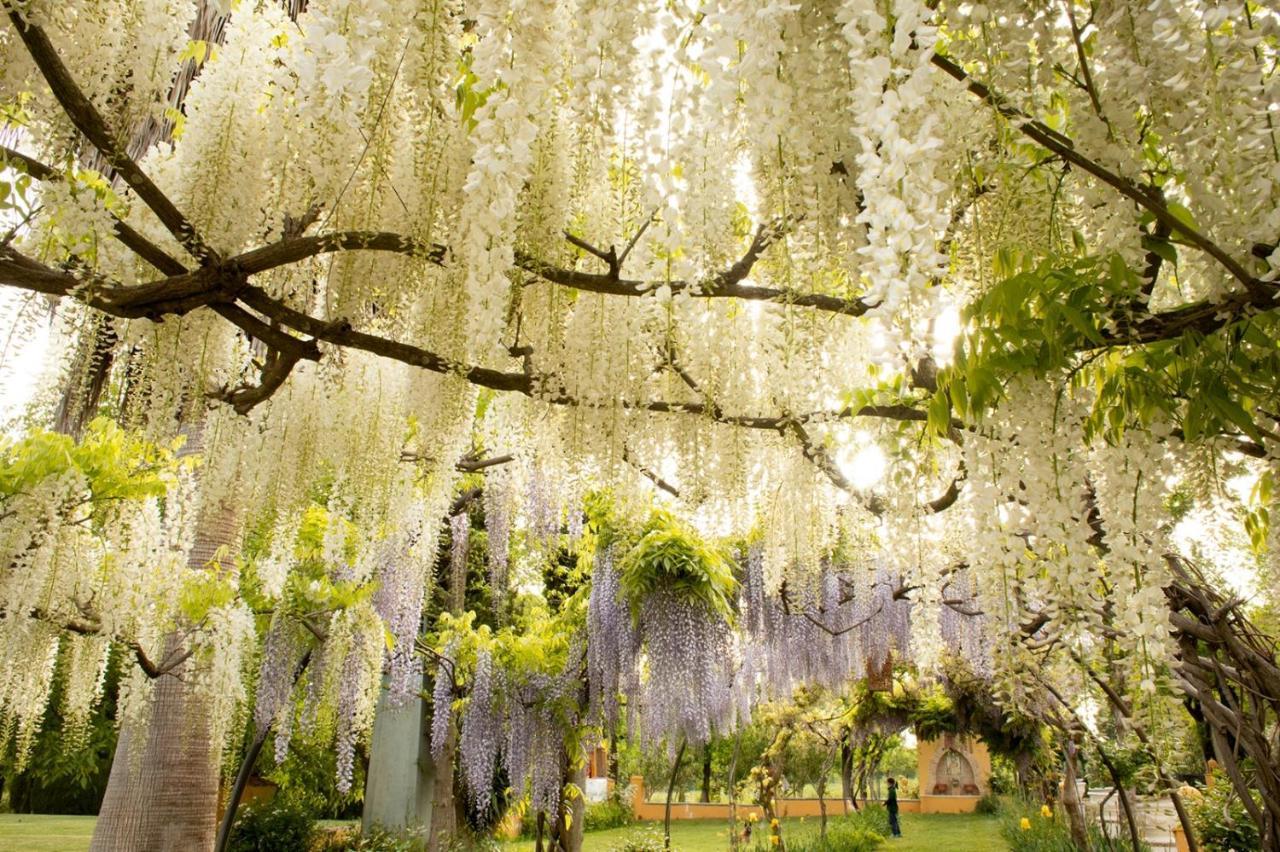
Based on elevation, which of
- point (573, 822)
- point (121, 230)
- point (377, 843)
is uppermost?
point (121, 230)

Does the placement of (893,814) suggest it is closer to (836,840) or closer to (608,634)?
(836,840)

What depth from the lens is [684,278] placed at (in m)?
1.58

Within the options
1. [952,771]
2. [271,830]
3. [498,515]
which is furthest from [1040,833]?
[952,771]

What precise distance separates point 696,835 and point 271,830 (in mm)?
12804

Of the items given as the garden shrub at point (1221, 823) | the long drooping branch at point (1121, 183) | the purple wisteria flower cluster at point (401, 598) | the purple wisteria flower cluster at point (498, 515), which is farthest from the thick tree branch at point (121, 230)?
the garden shrub at point (1221, 823)

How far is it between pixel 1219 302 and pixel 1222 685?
4.91 feet

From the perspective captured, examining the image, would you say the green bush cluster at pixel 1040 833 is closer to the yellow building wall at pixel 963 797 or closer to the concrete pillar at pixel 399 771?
the concrete pillar at pixel 399 771

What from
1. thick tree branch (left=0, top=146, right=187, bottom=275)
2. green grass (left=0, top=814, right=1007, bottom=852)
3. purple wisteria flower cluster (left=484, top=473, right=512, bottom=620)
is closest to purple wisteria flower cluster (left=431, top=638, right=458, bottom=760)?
purple wisteria flower cluster (left=484, top=473, right=512, bottom=620)

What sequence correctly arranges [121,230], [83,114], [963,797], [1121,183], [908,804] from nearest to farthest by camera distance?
[1121,183] < [83,114] < [121,230] < [963,797] < [908,804]

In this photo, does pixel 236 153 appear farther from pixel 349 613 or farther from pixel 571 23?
pixel 349 613

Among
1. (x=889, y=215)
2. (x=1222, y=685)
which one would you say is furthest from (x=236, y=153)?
(x=1222, y=685)

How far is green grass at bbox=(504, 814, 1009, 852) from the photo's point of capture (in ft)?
43.2

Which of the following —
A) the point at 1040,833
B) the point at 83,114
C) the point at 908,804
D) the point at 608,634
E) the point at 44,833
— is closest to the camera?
the point at 83,114

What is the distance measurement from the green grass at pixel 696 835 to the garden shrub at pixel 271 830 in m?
1.79
